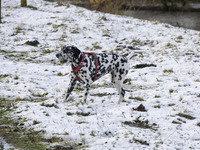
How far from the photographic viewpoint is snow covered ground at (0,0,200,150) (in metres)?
5.54

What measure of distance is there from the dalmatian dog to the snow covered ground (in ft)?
2.17

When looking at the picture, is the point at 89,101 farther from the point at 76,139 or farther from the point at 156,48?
the point at 156,48

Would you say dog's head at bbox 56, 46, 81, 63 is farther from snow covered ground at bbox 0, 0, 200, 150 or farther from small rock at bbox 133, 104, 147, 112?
small rock at bbox 133, 104, 147, 112

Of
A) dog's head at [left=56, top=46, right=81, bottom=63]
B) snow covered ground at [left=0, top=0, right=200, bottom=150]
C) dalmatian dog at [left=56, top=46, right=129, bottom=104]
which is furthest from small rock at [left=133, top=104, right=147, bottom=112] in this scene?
dog's head at [left=56, top=46, right=81, bottom=63]

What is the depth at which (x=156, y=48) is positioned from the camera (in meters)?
14.4

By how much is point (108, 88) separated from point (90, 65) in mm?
1960

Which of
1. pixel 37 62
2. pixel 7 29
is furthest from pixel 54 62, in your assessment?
pixel 7 29

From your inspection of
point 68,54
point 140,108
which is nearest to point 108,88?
point 140,108

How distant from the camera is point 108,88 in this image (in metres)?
9.02

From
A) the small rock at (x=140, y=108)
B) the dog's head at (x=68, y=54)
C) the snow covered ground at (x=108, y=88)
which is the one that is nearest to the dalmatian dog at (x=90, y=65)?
the dog's head at (x=68, y=54)

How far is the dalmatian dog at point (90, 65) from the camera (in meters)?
7.11

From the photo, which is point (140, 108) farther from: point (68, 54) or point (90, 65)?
point (68, 54)

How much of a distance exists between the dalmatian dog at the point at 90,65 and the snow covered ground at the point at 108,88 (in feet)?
2.17

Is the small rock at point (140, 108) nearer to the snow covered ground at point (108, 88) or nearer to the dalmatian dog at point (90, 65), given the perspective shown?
the snow covered ground at point (108, 88)
